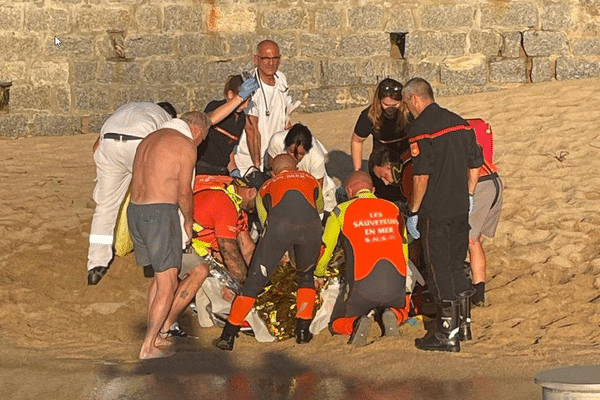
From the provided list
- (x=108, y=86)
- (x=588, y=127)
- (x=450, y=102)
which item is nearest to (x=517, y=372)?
(x=588, y=127)

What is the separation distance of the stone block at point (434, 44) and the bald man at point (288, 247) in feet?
23.9

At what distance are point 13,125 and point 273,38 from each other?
141 inches

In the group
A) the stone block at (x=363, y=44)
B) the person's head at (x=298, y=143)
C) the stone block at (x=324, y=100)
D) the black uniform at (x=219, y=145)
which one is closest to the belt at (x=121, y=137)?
the black uniform at (x=219, y=145)

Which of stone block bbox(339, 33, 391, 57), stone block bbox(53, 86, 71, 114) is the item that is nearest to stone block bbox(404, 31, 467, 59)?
stone block bbox(339, 33, 391, 57)

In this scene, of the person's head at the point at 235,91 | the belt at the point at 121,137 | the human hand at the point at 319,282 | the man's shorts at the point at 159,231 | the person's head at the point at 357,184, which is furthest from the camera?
the person's head at the point at 235,91

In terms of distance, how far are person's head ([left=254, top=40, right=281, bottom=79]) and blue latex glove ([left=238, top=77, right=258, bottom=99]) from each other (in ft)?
0.42

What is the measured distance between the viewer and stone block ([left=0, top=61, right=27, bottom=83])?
49.2ft

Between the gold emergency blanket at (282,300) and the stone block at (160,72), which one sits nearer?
the gold emergency blanket at (282,300)

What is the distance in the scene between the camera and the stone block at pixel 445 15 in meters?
15.2

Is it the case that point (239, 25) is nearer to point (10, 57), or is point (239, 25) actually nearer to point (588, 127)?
point (10, 57)

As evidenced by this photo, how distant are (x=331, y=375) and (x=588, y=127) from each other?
6543 mm

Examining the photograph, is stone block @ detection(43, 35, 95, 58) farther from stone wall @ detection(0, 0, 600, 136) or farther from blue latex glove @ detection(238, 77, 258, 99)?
blue latex glove @ detection(238, 77, 258, 99)

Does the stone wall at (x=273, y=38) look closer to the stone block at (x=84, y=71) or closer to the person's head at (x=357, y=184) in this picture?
the stone block at (x=84, y=71)

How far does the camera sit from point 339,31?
15172 millimetres
